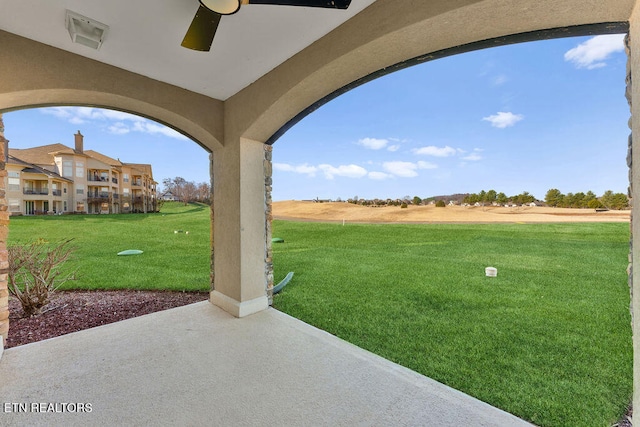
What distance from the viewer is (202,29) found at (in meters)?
1.35

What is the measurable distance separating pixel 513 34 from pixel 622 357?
2.71m

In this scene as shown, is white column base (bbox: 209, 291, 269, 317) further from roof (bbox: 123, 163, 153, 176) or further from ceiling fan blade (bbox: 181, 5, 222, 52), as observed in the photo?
roof (bbox: 123, 163, 153, 176)

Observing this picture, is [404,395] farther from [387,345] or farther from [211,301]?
[211,301]

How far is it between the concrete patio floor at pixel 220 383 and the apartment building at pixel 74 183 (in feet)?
12.2

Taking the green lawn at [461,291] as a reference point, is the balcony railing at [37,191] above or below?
above

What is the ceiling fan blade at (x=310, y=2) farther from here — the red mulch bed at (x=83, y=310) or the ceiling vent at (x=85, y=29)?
the red mulch bed at (x=83, y=310)

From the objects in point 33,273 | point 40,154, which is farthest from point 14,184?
point 33,273

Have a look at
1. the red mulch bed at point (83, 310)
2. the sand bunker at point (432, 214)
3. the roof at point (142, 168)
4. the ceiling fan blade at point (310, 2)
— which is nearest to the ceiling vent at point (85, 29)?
the ceiling fan blade at point (310, 2)

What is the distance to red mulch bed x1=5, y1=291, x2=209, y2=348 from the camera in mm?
2471

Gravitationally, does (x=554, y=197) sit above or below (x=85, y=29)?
below

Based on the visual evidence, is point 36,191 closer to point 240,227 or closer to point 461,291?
point 240,227

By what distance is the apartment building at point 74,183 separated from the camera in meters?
5.10

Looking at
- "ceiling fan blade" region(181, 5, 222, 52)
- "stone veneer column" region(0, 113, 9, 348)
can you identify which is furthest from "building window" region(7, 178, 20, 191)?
"ceiling fan blade" region(181, 5, 222, 52)

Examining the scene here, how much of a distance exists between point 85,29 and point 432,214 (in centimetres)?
656
